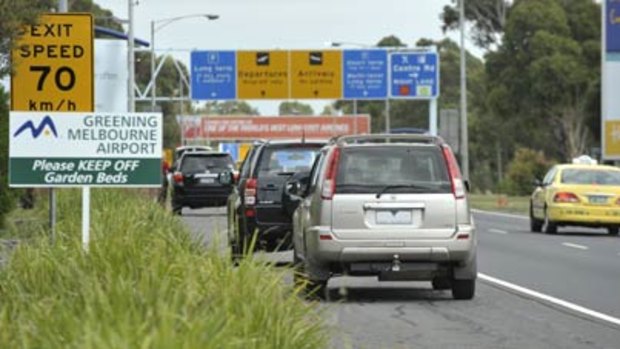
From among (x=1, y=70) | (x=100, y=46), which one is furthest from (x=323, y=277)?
(x=100, y=46)

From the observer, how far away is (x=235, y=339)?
8102 mm

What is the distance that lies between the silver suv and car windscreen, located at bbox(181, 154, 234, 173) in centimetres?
2558

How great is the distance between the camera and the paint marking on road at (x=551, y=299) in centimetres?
1480

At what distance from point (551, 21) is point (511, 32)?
2058 millimetres

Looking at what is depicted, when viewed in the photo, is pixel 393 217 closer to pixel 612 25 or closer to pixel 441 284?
pixel 441 284

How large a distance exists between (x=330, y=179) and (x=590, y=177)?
55.0 feet

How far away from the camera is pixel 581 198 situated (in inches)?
1212

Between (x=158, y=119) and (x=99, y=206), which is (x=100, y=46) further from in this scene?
(x=158, y=119)

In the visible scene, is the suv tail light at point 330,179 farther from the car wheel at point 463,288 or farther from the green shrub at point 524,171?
the green shrub at point 524,171

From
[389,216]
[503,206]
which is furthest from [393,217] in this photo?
[503,206]

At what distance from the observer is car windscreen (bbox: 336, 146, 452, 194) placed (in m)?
15.9

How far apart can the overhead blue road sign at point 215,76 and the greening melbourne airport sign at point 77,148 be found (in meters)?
44.9

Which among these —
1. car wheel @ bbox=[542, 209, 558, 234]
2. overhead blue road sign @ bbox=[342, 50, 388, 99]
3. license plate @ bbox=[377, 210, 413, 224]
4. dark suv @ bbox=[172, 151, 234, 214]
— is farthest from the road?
overhead blue road sign @ bbox=[342, 50, 388, 99]

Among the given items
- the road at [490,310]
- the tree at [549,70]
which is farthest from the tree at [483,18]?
the road at [490,310]
